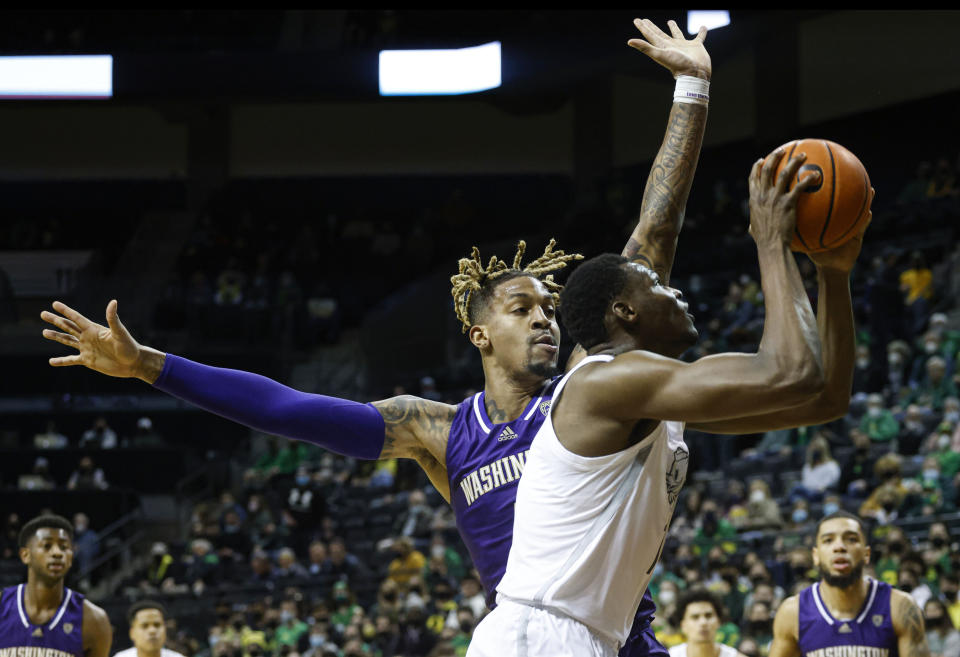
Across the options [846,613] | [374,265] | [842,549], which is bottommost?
[846,613]

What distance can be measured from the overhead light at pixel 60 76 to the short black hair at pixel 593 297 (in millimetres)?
18882

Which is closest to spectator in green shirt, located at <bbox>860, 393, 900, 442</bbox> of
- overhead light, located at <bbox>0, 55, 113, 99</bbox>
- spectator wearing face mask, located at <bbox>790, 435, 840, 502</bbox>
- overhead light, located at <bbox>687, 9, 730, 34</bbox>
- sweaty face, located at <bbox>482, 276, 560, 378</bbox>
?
spectator wearing face mask, located at <bbox>790, 435, 840, 502</bbox>

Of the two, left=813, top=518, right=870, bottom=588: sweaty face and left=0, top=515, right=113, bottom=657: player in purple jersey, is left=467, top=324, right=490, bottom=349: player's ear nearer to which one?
left=813, top=518, right=870, bottom=588: sweaty face

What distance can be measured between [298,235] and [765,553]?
539 inches

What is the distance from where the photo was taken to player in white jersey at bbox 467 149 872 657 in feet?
9.64

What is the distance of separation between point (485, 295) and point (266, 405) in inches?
35.7

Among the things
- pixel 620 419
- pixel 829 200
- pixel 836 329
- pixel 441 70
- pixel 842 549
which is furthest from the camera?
pixel 441 70

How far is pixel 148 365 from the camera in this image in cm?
390

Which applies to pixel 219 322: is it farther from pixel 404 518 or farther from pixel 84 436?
pixel 404 518

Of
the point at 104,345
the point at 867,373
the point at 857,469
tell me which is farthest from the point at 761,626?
the point at 104,345

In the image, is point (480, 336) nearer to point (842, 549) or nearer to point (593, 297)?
point (593, 297)

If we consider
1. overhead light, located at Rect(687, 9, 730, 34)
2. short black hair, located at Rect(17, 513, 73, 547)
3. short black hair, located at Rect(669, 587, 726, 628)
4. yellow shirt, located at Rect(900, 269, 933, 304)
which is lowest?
short black hair, located at Rect(669, 587, 726, 628)

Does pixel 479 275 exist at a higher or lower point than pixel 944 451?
higher

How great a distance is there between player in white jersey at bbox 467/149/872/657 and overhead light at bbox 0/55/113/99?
1893cm
